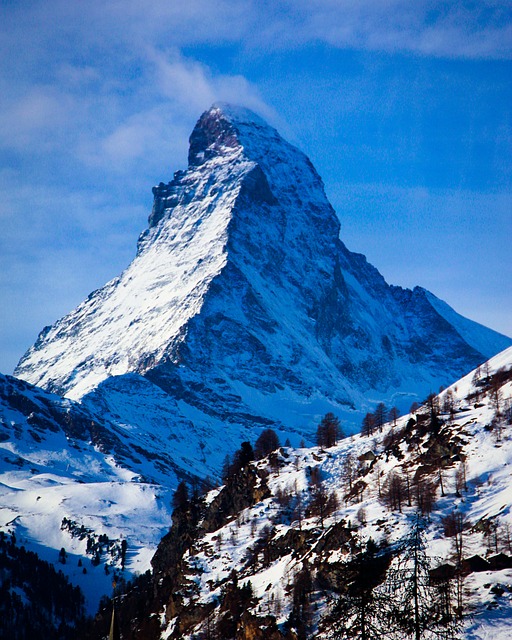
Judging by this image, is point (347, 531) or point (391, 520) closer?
point (391, 520)

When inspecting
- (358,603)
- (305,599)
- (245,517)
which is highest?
(245,517)

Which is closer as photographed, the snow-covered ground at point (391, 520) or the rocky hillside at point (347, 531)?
the snow-covered ground at point (391, 520)

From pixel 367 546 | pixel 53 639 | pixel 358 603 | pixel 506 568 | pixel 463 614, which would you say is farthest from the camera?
pixel 53 639

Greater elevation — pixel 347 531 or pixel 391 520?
pixel 391 520

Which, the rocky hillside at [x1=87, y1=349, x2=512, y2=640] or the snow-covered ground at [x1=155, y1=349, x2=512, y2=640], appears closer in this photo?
the snow-covered ground at [x1=155, y1=349, x2=512, y2=640]

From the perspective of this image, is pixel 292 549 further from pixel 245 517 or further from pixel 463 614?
pixel 463 614

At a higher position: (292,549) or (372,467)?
(372,467)

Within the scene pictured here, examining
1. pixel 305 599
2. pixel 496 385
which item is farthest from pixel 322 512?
pixel 496 385

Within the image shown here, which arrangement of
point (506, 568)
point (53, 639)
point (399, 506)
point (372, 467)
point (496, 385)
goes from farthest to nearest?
point (53, 639) < point (496, 385) < point (372, 467) < point (399, 506) < point (506, 568)
